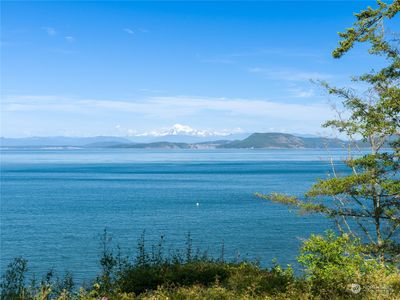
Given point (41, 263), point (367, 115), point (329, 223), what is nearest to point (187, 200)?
point (329, 223)

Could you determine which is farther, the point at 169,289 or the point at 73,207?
the point at 73,207

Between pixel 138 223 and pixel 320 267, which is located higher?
pixel 320 267

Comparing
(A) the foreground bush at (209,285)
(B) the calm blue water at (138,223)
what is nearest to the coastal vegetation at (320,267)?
(A) the foreground bush at (209,285)

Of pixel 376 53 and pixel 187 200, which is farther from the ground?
pixel 376 53

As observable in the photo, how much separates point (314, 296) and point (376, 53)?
11510 millimetres

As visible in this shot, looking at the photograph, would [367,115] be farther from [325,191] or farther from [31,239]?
[31,239]

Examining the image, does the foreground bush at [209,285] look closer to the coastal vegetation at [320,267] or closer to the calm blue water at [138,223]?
the coastal vegetation at [320,267]

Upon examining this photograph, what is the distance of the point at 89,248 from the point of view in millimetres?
47969

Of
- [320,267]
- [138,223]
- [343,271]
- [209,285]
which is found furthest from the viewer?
[138,223]

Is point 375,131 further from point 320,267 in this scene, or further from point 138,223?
point 138,223

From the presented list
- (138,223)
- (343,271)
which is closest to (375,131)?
(343,271)

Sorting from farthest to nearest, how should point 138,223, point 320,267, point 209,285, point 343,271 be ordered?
1. point 138,223
2. point 320,267
3. point 343,271
4. point 209,285

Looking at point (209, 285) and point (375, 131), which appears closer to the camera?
point (209, 285)

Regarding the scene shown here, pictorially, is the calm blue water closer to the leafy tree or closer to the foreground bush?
the leafy tree
